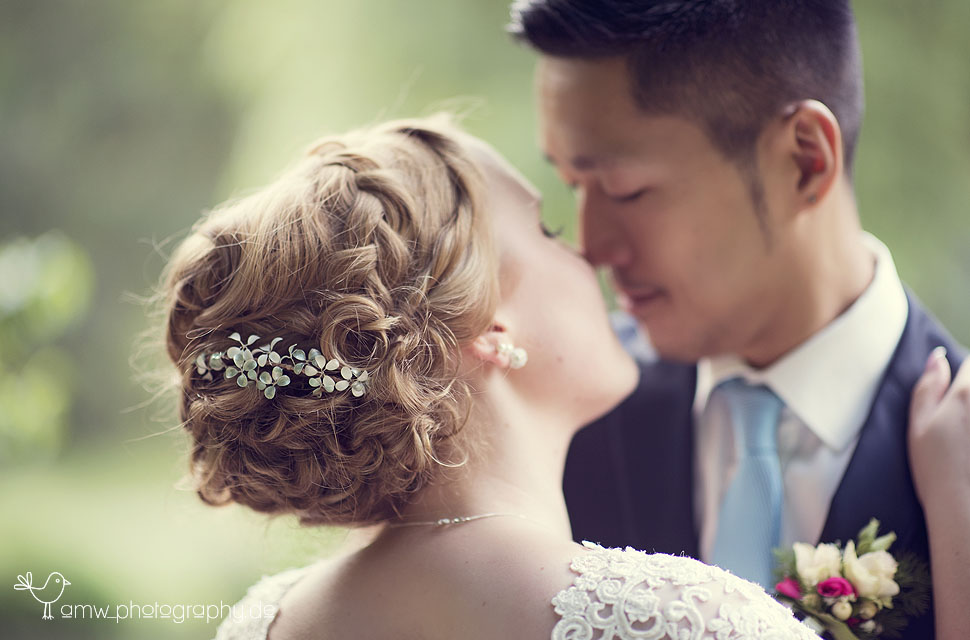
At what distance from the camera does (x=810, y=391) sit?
1861 millimetres

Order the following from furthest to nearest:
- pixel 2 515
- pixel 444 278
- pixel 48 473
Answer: pixel 48 473 < pixel 2 515 < pixel 444 278

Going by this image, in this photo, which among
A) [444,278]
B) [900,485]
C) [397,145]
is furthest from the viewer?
[900,485]

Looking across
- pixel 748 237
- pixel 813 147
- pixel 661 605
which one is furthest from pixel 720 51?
pixel 661 605

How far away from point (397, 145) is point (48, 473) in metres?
2.88

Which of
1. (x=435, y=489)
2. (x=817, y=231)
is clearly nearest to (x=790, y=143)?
(x=817, y=231)

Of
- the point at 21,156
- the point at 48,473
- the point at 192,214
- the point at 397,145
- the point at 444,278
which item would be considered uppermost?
the point at 397,145

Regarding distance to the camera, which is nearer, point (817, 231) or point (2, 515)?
point (817, 231)

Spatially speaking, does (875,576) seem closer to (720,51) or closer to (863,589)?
(863,589)

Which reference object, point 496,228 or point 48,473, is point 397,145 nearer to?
point 496,228

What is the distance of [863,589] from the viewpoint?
155 centimetres

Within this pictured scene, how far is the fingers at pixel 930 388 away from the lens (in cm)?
166

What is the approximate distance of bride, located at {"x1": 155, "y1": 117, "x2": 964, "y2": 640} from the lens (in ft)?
3.95

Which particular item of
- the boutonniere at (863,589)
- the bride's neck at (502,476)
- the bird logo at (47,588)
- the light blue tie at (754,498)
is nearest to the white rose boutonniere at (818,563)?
the boutonniere at (863,589)

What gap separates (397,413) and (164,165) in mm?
3496
